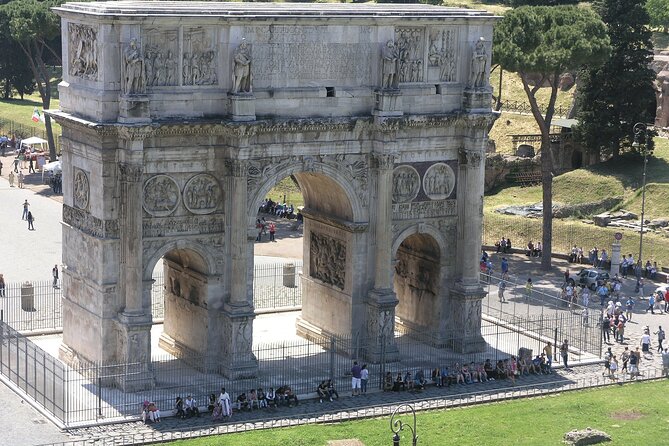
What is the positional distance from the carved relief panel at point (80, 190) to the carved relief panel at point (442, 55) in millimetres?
14592

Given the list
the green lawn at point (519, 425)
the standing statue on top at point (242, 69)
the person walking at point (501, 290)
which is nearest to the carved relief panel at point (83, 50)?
the standing statue on top at point (242, 69)

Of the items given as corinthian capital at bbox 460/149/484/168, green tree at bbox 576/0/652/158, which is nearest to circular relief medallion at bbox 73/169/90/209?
corinthian capital at bbox 460/149/484/168

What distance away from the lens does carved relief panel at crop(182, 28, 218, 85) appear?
180 feet

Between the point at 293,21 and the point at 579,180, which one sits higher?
the point at 293,21

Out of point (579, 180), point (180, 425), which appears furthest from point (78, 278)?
point (579, 180)

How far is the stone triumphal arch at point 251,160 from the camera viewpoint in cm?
5459

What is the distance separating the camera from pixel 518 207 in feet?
292

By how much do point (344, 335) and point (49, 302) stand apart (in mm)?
15302

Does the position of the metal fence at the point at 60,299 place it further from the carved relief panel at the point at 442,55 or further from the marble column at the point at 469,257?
the carved relief panel at the point at 442,55

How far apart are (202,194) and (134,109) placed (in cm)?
478

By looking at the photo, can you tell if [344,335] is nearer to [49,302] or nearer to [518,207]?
[49,302]

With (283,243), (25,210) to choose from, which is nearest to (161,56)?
(283,243)

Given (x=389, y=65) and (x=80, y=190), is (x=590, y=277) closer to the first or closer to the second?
(x=389, y=65)

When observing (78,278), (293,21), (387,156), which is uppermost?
(293,21)
